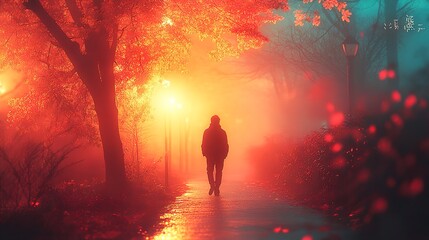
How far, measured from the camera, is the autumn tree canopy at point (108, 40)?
1744 cm

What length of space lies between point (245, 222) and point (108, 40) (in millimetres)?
7919

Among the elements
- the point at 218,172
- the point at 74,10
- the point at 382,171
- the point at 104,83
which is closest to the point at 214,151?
the point at 218,172

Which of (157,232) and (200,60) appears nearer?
(157,232)

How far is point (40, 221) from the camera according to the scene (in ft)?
35.6

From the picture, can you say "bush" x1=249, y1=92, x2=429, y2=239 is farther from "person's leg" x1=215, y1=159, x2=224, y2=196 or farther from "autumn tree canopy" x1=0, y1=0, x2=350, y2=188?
"autumn tree canopy" x1=0, y1=0, x2=350, y2=188

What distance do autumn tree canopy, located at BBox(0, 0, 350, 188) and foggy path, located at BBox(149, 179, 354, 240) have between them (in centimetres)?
395

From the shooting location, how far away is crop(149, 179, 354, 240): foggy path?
11.1 meters

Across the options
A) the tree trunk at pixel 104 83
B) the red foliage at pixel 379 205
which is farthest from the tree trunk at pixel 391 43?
the red foliage at pixel 379 205

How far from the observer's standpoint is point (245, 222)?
13.1 meters

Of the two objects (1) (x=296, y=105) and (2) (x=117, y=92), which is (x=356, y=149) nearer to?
(2) (x=117, y=92)

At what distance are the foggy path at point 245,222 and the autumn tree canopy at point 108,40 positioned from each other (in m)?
3.95

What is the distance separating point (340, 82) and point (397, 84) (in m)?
8.18

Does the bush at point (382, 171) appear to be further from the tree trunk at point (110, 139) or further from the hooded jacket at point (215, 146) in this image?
the tree trunk at point (110, 139)

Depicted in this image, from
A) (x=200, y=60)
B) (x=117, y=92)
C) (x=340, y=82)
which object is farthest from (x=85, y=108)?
(x=200, y=60)
